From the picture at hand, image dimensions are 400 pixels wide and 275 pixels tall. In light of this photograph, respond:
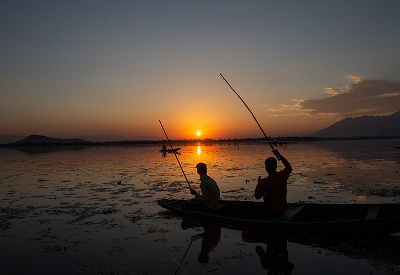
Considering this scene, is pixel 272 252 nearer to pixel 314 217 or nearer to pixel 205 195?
pixel 314 217

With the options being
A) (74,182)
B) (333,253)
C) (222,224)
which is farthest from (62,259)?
(74,182)

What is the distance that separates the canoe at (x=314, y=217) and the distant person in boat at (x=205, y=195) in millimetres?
225

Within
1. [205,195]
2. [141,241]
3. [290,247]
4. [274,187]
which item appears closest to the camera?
[290,247]

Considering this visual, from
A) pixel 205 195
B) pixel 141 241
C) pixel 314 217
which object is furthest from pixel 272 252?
pixel 141 241

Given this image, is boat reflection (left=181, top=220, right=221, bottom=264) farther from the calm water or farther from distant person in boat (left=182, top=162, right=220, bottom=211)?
distant person in boat (left=182, top=162, right=220, bottom=211)

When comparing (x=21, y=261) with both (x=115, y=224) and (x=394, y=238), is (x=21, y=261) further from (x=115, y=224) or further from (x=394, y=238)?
(x=394, y=238)

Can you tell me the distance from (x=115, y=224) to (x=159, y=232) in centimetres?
179

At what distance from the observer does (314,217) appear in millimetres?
8805

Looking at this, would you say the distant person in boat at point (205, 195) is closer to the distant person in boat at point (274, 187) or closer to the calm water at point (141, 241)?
the calm water at point (141, 241)

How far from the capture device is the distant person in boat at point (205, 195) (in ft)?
28.6

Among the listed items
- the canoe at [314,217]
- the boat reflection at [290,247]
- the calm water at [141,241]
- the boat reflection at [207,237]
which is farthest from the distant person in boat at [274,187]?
the boat reflection at [207,237]

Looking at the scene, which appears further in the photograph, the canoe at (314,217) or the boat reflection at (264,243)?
the canoe at (314,217)

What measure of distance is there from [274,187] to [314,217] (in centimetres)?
211

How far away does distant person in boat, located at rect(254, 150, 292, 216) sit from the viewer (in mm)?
7660
